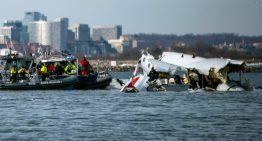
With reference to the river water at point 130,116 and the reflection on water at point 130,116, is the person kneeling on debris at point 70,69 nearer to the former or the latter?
the river water at point 130,116

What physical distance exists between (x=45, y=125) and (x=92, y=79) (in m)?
31.1

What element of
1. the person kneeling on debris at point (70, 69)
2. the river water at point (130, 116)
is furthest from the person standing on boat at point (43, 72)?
the person kneeling on debris at point (70, 69)

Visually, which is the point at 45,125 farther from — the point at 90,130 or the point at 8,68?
the point at 8,68

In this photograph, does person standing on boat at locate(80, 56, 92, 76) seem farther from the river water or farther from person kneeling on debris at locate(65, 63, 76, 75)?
the river water

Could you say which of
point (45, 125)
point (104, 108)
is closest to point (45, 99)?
point (104, 108)

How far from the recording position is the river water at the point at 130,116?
39.2m

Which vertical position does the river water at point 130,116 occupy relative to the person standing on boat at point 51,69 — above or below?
below

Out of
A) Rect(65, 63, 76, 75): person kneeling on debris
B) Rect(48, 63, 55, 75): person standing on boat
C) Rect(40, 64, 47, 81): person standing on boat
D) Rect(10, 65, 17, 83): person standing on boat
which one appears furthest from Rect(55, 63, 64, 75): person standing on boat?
Rect(10, 65, 17, 83): person standing on boat

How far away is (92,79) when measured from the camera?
73.7 metres

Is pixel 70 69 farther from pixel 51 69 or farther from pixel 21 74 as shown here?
pixel 21 74

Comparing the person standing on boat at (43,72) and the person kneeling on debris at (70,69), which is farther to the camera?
the person kneeling on debris at (70,69)

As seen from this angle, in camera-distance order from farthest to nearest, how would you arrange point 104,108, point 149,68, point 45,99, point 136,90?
1. point 149,68
2. point 136,90
3. point 45,99
4. point 104,108

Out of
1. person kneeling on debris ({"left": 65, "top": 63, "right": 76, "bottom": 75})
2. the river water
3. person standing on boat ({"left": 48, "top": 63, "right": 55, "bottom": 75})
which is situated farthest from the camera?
person kneeling on debris ({"left": 65, "top": 63, "right": 76, "bottom": 75})

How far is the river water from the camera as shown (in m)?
39.2
